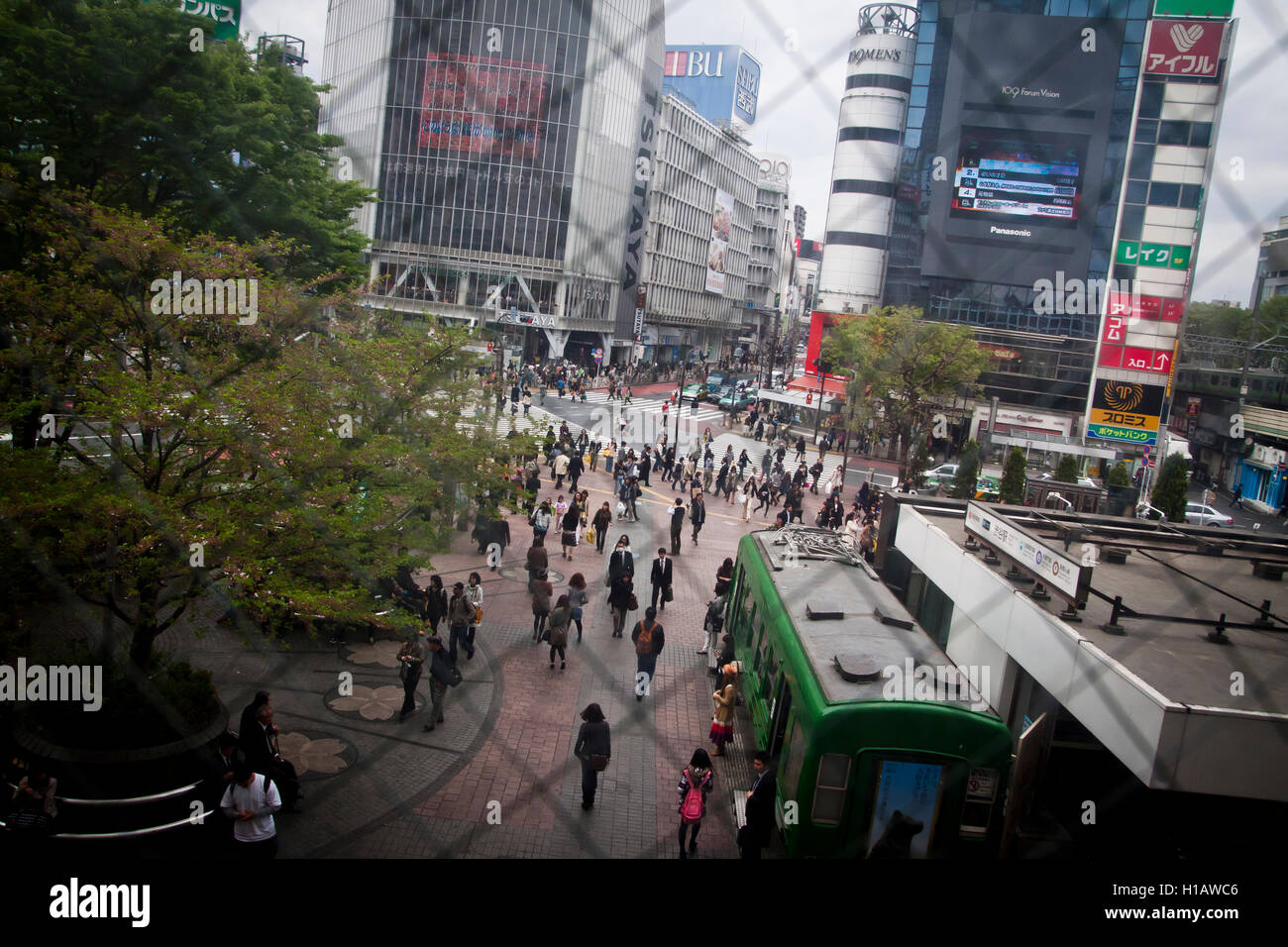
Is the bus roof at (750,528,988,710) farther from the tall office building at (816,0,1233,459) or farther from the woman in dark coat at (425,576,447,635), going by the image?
the tall office building at (816,0,1233,459)

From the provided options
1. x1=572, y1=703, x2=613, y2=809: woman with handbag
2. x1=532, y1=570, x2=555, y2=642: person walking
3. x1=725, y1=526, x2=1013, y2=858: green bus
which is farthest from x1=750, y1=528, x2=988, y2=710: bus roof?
x1=532, y1=570, x2=555, y2=642: person walking

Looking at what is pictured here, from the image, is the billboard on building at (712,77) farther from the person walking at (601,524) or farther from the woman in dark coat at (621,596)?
the woman in dark coat at (621,596)

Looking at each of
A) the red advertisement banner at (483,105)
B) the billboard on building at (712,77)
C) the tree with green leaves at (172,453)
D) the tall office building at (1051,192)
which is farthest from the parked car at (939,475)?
the billboard on building at (712,77)

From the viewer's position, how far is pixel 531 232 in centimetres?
4072

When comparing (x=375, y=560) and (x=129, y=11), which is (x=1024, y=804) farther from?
(x=129, y=11)

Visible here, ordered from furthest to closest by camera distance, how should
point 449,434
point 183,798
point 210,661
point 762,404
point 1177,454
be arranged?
point 762,404 → point 1177,454 → point 449,434 → point 210,661 → point 183,798

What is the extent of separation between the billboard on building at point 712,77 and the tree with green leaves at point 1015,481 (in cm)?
5068

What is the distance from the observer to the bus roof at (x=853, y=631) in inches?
217

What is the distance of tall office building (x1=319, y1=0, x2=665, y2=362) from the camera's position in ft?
121

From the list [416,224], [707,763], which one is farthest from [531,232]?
[707,763]

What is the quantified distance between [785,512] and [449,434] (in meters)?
7.82

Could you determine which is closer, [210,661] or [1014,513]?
[210,661]

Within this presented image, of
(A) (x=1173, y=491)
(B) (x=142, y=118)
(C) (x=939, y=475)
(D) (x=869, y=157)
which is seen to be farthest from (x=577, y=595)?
(D) (x=869, y=157)

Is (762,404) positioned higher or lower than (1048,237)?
lower
